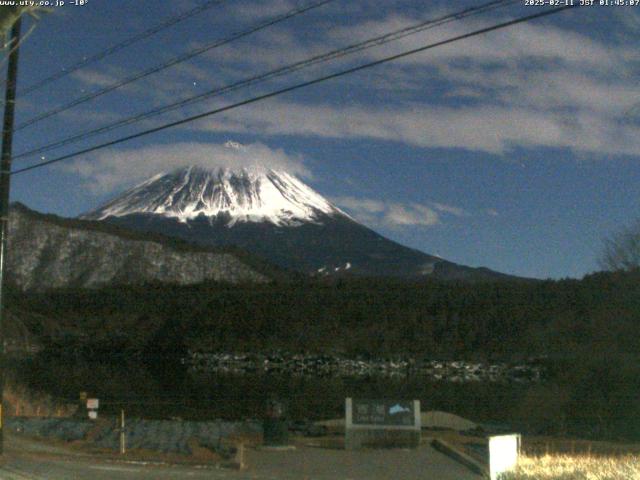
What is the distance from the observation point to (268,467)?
15.8 meters

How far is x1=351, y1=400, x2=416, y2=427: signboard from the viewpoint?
62.3ft

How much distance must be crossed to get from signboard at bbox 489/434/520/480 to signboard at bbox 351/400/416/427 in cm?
550

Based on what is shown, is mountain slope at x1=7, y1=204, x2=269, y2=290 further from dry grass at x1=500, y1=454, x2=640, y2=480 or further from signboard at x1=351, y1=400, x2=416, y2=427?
dry grass at x1=500, y1=454, x2=640, y2=480

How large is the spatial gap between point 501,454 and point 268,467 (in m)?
4.47

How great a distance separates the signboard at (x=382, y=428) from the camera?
18906 millimetres

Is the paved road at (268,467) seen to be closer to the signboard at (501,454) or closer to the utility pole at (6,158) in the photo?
the utility pole at (6,158)

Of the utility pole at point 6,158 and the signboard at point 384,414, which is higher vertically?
the utility pole at point 6,158

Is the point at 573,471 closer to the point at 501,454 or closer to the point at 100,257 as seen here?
the point at 501,454

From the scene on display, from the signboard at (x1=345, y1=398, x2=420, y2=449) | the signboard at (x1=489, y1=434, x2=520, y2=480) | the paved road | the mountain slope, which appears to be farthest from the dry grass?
→ the mountain slope

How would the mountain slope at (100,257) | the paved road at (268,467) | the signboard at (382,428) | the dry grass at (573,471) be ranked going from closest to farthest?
the dry grass at (573,471)
the paved road at (268,467)
the signboard at (382,428)
the mountain slope at (100,257)

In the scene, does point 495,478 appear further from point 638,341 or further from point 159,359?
point 159,359

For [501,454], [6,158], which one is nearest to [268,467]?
[501,454]

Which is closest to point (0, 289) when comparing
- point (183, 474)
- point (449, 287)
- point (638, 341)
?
point (183, 474)

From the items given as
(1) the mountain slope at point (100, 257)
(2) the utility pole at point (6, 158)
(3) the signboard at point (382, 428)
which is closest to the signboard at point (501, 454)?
(3) the signboard at point (382, 428)
